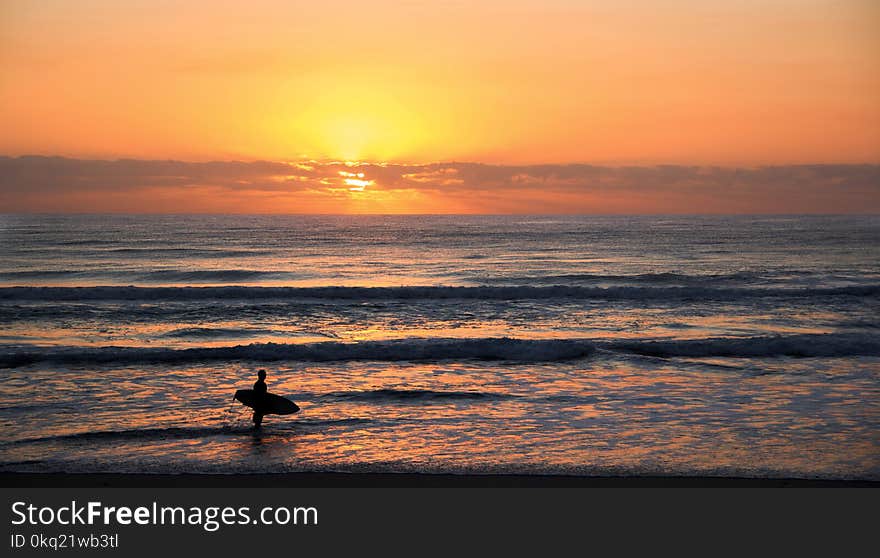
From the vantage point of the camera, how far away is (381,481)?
8.79 metres

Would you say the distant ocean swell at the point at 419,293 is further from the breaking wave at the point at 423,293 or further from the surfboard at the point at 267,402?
the surfboard at the point at 267,402

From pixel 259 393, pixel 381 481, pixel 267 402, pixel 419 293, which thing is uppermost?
pixel 259 393

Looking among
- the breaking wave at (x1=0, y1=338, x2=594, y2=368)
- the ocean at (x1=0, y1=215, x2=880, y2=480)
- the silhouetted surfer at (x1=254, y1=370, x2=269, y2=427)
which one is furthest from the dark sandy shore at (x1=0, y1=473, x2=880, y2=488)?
the breaking wave at (x1=0, y1=338, x2=594, y2=368)

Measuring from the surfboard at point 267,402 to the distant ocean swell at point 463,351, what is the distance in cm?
606

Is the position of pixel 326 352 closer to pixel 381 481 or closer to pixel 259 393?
pixel 259 393

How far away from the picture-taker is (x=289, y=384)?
14.6 m

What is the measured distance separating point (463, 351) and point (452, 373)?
2.33m

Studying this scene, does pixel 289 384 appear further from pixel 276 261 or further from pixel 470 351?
pixel 276 261

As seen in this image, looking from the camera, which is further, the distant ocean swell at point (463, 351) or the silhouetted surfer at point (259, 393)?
the distant ocean swell at point (463, 351)

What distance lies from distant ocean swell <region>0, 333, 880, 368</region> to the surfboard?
6.06 m

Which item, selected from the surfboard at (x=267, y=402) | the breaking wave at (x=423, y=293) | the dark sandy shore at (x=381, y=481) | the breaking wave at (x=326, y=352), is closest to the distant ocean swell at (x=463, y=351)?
the breaking wave at (x=326, y=352)

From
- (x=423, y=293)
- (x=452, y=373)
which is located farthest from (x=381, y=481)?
(x=423, y=293)

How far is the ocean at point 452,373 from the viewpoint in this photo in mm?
9844

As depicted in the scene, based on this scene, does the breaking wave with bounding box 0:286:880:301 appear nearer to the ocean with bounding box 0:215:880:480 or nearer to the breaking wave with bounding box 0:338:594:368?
the ocean with bounding box 0:215:880:480
